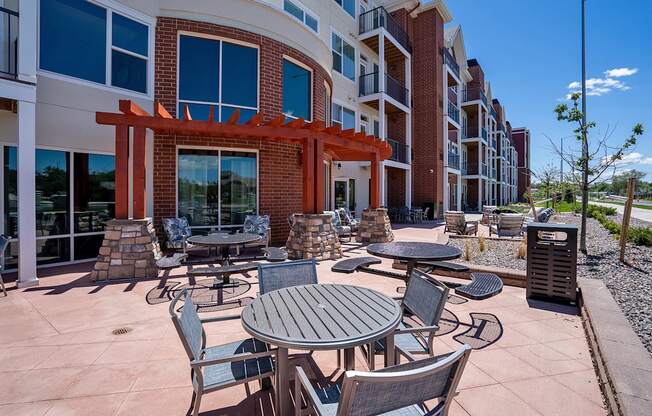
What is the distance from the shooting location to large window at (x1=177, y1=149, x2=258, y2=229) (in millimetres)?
8227

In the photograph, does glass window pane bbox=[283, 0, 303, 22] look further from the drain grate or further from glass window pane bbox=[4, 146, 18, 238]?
the drain grate

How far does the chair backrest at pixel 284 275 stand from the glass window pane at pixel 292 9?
394 inches

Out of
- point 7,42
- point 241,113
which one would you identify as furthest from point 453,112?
point 7,42

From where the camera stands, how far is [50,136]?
6520 millimetres

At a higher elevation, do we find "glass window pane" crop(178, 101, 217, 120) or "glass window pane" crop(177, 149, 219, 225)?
"glass window pane" crop(178, 101, 217, 120)

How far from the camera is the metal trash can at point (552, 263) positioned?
4.18m

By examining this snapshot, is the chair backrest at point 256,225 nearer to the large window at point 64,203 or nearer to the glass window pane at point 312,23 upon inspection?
the large window at point 64,203

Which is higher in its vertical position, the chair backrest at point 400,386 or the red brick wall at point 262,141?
the red brick wall at point 262,141

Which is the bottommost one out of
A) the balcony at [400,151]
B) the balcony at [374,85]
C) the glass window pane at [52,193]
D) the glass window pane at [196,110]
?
the glass window pane at [52,193]

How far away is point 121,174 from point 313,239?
13.3ft

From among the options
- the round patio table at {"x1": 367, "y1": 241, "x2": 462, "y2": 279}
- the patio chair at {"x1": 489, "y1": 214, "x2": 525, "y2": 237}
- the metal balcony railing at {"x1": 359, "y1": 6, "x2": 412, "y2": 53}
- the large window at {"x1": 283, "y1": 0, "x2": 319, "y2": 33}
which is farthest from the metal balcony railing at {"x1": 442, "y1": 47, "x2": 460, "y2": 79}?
the round patio table at {"x1": 367, "y1": 241, "x2": 462, "y2": 279}

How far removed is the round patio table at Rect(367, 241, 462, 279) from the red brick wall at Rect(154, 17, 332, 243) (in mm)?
4551

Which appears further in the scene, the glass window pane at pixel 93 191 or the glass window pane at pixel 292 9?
the glass window pane at pixel 292 9

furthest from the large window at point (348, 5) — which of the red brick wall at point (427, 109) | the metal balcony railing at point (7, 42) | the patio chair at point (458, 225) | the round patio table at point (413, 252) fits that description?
the round patio table at point (413, 252)
